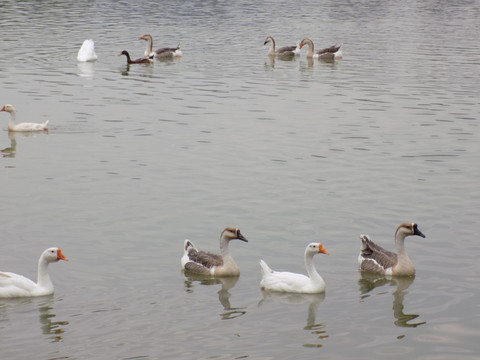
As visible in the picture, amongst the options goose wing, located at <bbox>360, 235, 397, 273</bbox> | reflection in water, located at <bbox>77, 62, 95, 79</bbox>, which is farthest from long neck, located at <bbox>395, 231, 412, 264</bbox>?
reflection in water, located at <bbox>77, 62, 95, 79</bbox>

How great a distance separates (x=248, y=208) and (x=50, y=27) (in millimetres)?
39117

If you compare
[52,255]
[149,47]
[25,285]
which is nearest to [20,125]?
[52,255]

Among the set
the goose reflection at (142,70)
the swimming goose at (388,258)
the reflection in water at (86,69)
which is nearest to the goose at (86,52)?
the reflection in water at (86,69)

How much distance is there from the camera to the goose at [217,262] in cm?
1764

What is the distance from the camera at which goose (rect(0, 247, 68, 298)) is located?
16141 millimetres

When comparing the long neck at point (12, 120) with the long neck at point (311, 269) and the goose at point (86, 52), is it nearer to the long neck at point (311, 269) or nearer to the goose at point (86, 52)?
the goose at point (86, 52)

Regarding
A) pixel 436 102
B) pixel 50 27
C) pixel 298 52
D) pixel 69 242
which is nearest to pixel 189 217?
pixel 69 242

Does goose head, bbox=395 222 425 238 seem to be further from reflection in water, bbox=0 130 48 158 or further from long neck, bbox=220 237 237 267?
reflection in water, bbox=0 130 48 158

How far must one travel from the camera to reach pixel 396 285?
17531 mm

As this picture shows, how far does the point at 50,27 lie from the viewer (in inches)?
2258

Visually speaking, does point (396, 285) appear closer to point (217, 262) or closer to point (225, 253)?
point (225, 253)

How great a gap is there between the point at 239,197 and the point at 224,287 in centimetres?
543

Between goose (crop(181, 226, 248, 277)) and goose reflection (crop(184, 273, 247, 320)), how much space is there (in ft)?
0.32

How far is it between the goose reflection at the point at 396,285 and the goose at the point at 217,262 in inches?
96.4
